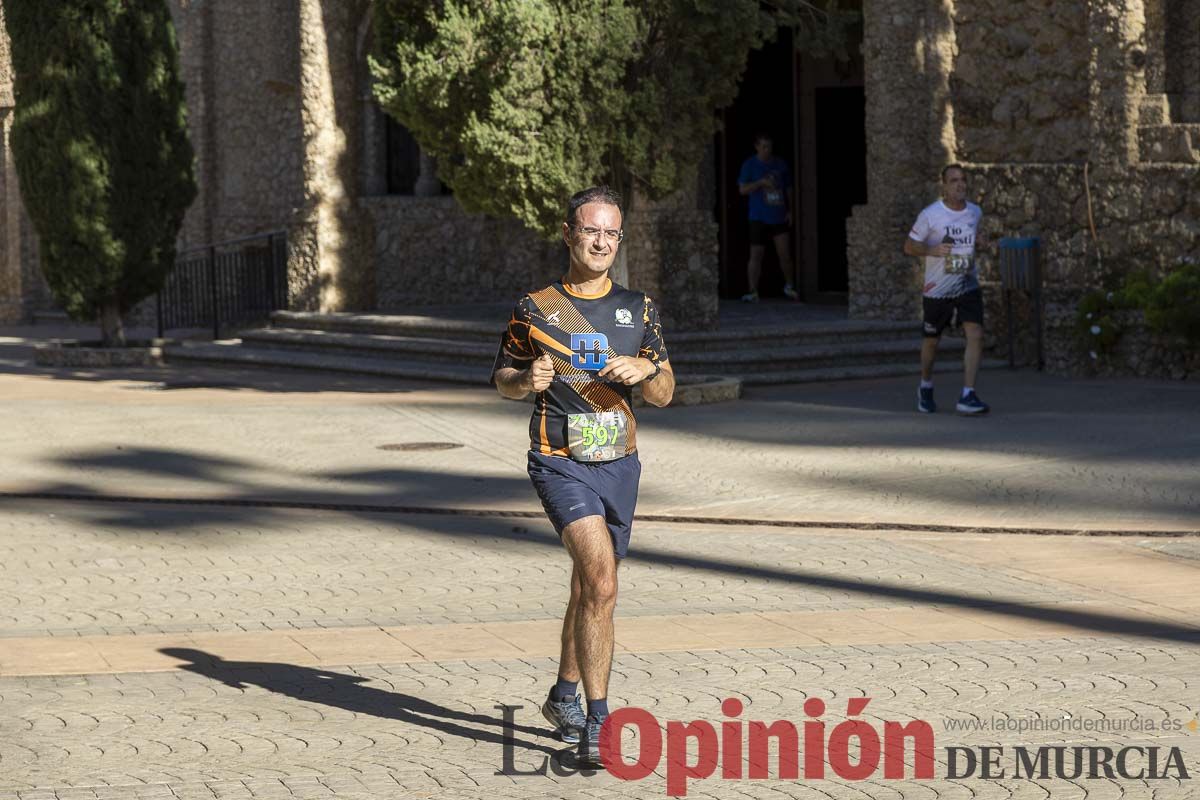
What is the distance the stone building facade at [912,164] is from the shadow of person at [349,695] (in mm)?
10792

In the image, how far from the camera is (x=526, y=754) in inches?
245

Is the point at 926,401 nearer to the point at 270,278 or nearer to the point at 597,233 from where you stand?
the point at 597,233

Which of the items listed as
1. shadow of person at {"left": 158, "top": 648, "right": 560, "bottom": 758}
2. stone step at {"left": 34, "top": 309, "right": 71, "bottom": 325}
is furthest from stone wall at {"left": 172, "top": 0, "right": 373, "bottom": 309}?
shadow of person at {"left": 158, "top": 648, "right": 560, "bottom": 758}

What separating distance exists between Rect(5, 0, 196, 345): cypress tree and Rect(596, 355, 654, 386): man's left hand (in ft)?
52.5

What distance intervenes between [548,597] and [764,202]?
48.9ft

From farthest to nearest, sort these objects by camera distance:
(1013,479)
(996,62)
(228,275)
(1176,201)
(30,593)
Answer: (228,275) < (996,62) < (1176,201) < (1013,479) < (30,593)

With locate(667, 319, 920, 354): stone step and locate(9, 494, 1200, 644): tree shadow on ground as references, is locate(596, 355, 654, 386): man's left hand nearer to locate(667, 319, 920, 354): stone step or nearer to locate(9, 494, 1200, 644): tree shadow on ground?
locate(9, 494, 1200, 644): tree shadow on ground

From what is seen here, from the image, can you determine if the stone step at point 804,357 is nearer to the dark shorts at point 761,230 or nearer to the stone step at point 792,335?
the stone step at point 792,335

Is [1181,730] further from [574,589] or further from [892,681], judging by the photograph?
[574,589]

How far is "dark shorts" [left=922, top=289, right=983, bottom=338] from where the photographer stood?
14.7 m

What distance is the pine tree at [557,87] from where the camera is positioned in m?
15.5

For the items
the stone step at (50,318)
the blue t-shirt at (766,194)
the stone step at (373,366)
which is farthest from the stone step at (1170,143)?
the stone step at (50,318)

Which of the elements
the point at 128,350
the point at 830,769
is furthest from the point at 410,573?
the point at 128,350

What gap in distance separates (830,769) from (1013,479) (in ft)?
20.2
